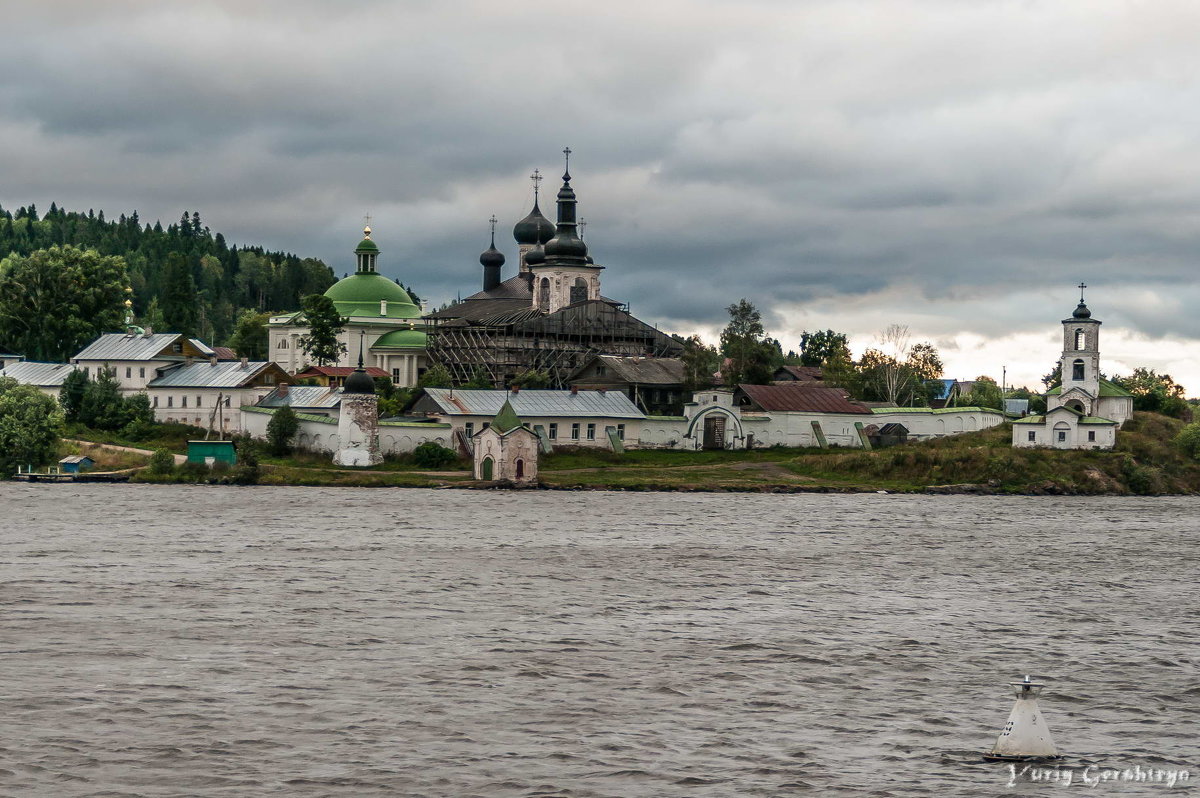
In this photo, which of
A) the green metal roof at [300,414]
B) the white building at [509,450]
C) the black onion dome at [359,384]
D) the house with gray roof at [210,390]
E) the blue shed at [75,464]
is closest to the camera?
the white building at [509,450]

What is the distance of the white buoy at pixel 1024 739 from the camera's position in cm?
1964

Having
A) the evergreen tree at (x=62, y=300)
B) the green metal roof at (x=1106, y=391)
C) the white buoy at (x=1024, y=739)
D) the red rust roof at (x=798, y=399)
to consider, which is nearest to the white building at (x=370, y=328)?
the evergreen tree at (x=62, y=300)

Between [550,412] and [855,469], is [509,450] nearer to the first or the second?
[550,412]

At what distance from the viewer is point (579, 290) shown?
401ft

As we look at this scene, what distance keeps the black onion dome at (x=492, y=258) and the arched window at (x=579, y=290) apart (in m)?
22.7

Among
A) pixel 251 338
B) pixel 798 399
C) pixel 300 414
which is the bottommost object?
pixel 300 414

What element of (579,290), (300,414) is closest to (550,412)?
(300,414)

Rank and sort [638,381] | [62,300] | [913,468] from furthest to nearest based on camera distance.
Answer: [62,300] < [638,381] < [913,468]

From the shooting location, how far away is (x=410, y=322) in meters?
124

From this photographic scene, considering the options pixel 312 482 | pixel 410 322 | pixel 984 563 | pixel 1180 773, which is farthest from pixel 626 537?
pixel 410 322

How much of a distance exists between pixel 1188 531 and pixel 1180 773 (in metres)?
44.8

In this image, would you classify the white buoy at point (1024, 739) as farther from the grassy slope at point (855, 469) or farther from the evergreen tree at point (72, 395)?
the evergreen tree at point (72, 395)

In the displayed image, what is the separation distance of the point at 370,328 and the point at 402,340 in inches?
173

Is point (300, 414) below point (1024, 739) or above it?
above
